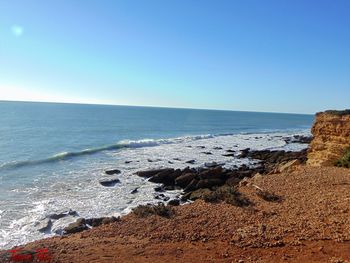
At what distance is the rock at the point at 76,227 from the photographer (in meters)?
15.3

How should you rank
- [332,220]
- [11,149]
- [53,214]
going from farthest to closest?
[11,149] → [53,214] → [332,220]

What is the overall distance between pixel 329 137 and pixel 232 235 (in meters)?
16.5

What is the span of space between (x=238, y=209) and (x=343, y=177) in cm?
636

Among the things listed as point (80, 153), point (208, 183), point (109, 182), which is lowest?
point (80, 153)

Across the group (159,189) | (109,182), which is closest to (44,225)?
(159,189)

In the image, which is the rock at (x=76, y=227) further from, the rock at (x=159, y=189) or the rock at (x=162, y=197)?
the rock at (x=159, y=189)

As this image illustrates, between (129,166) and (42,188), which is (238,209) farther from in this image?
(129,166)

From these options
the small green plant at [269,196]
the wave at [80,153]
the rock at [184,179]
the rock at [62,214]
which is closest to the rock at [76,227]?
the rock at [62,214]

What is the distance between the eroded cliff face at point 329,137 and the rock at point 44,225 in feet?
51.8

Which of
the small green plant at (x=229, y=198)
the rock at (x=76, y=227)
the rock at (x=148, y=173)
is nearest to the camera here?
the small green plant at (x=229, y=198)

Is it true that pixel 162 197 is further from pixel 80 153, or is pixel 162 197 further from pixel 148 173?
pixel 80 153

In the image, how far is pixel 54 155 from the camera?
128 ft

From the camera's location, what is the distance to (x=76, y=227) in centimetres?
1552

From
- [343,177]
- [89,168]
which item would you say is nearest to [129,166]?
[89,168]
